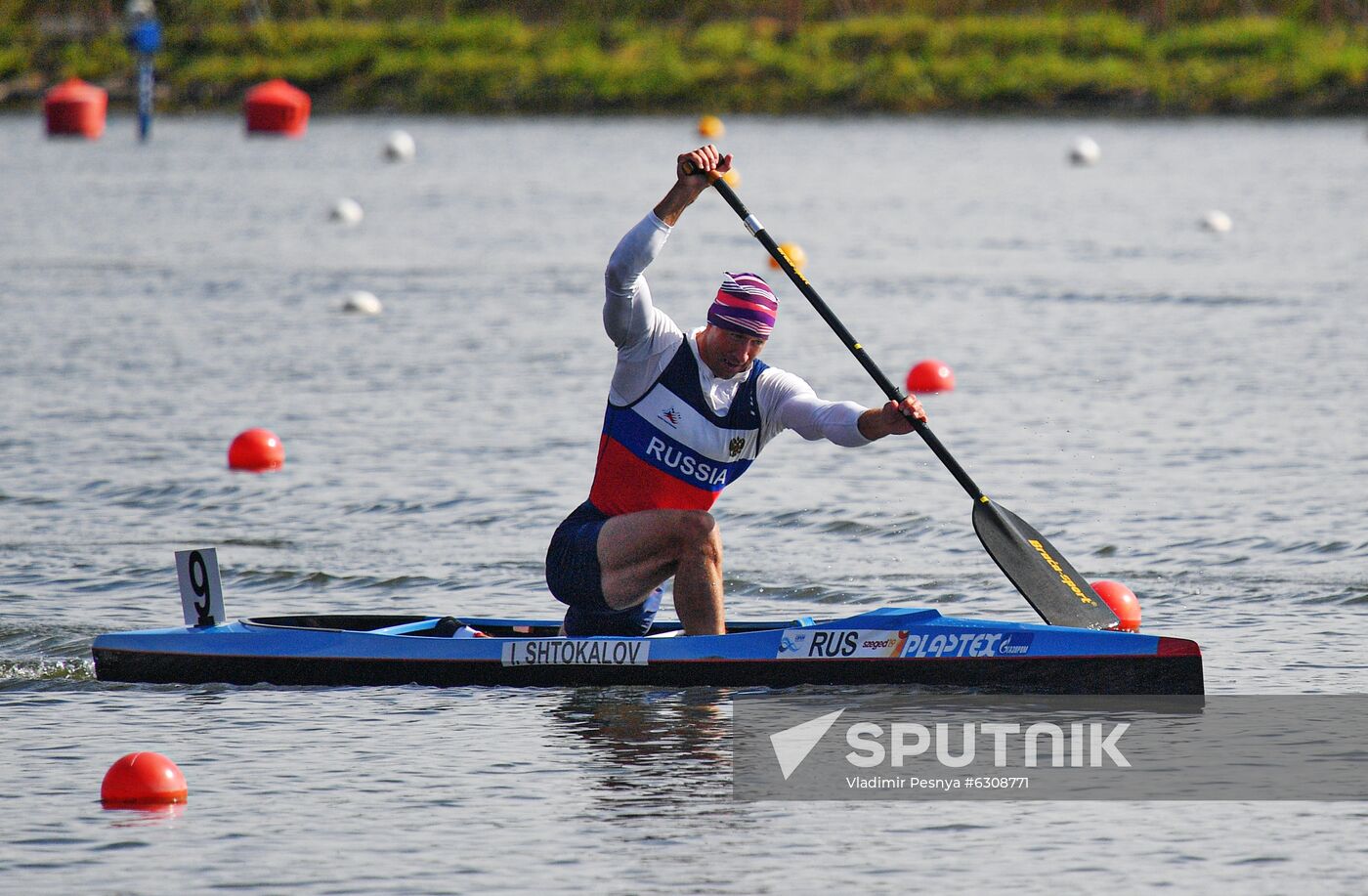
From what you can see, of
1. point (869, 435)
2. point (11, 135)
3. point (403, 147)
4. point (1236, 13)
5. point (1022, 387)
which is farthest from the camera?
point (1236, 13)

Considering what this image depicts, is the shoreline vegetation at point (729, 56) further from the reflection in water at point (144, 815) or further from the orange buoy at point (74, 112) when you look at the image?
the reflection in water at point (144, 815)

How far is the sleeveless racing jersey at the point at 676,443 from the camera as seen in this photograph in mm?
8508

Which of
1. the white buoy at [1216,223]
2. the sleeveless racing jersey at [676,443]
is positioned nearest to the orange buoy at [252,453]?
the sleeveless racing jersey at [676,443]

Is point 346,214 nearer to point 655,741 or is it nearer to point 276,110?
point 276,110

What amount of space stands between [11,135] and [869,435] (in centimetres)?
4122

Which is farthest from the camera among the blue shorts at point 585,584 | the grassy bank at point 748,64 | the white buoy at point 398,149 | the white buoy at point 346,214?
the grassy bank at point 748,64

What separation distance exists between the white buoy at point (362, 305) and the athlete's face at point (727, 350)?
13041 mm

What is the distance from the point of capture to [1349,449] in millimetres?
13922

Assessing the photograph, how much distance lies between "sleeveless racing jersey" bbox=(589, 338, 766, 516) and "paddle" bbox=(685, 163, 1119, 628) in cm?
59

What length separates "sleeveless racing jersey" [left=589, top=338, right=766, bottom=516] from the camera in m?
8.51

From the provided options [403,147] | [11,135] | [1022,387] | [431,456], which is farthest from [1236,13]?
[431,456]

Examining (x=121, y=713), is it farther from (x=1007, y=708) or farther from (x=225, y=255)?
(x=225, y=255)

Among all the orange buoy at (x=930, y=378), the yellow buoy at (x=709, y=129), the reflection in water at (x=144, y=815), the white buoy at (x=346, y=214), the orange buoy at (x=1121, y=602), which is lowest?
the reflection in water at (x=144, y=815)

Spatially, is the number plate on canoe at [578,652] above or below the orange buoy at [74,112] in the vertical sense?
below
